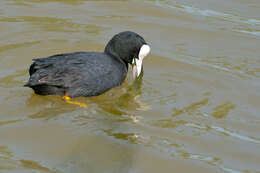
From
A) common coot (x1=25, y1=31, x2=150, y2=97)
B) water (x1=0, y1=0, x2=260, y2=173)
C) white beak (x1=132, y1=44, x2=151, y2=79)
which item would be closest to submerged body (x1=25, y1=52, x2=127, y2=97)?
common coot (x1=25, y1=31, x2=150, y2=97)

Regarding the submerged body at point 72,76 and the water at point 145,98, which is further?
the submerged body at point 72,76

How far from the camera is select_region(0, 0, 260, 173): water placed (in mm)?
4070

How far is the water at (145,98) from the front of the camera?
407 centimetres

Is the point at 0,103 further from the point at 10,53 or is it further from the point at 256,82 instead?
the point at 256,82

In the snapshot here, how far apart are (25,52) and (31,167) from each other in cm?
326

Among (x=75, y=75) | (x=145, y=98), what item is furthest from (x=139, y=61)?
(x=75, y=75)

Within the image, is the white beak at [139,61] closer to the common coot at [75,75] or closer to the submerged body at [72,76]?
the common coot at [75,75]

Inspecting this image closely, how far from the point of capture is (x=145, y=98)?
5488 millimetres

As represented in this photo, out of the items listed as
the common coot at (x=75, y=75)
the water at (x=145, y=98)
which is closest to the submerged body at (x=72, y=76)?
the common coot at (x=75, y=75)

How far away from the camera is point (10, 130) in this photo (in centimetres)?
443

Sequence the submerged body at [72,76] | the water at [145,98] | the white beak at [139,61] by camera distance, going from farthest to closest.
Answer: the white beak at [139,61]
the submerged body at [72,76]
the water at [145,98]

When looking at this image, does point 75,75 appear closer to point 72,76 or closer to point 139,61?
point 72,76

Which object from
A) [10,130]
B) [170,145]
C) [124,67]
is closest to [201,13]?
[124,67]

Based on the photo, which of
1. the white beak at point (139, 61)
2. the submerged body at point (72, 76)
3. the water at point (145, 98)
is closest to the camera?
the water at point (145, 98)
